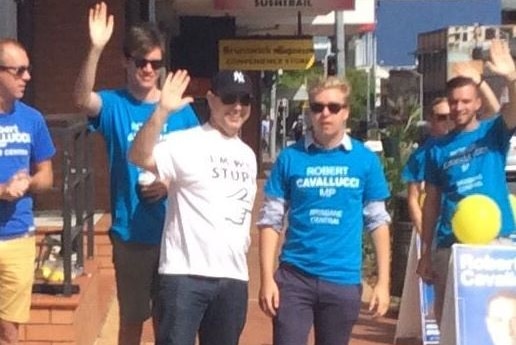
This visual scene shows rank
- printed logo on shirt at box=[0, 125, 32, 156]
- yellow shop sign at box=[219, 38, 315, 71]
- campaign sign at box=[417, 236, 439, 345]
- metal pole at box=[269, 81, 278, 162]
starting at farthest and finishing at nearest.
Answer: metal pole at box=[269, 81, 278, 162] < yellow shop sign at box=[219, 38, 315, 71] < campaign sign at box=[417, 236, 439, 345] < printed logo on shirt at box=[0, 125, 32, 156]

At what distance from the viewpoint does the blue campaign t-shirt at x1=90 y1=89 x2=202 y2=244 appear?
6.52 m

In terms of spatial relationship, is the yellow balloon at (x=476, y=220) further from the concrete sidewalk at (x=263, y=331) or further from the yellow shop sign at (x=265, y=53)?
the yellow shop sign at (x=265, y=53)

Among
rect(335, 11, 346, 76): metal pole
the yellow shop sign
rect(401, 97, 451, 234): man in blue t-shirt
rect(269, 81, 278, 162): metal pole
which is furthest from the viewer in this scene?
rect(269, 81, 278, 162): metal pole

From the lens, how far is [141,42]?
6461 mm

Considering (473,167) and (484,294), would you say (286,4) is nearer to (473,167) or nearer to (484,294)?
(473,167)

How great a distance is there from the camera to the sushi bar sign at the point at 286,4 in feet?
63.6

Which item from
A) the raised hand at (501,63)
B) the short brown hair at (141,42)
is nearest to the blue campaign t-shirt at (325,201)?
the short brown hair at (141,42)

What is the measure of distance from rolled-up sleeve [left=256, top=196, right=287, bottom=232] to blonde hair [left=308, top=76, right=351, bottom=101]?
491mm

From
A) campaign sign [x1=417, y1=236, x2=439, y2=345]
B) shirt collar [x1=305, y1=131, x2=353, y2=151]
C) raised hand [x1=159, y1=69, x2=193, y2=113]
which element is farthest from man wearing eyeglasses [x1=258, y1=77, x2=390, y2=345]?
campaign sign [x1=417, y1=236, x2=439, y2=345]

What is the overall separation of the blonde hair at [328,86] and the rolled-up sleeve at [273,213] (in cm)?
49

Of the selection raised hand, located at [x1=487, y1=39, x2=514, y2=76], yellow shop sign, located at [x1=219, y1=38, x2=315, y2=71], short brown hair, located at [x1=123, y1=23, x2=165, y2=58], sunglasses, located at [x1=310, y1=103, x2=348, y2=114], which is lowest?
sunglasses, located at [x1=310, y1=103, x2=348, y2=114]

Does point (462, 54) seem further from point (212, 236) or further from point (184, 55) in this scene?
point (212, 236)

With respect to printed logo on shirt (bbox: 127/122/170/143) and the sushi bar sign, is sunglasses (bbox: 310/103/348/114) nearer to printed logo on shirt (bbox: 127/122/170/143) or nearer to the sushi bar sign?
printed logo on shirt (bbox: 127/122/170/143)

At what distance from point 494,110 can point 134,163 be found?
2.35m
